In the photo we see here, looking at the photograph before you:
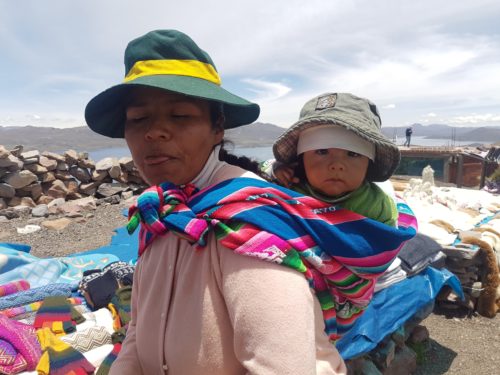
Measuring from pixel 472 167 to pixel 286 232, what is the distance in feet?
59.7

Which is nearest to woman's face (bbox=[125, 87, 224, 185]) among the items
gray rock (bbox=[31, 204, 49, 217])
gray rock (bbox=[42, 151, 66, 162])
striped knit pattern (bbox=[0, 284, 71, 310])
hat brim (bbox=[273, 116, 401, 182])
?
hat brim (bbox=[273, 116, 401, 182])

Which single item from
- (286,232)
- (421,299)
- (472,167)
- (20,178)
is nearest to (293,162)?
(286,232)

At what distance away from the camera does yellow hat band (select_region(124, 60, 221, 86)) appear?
3.26 ft

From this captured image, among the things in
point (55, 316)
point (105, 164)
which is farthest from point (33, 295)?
point (105, 164)

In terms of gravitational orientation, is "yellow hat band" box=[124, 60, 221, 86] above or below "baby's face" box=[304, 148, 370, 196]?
above

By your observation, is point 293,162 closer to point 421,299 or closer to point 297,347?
point 297,347

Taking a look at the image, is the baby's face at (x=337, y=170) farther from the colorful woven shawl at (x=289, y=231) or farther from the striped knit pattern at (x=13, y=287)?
the striped knit pattern at (x=13, y=287)

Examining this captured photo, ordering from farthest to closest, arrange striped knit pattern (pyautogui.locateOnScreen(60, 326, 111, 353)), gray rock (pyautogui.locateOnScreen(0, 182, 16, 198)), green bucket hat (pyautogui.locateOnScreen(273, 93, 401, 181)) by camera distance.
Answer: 1. gray rock (pyautogui.locateOnScreen(0, 182, 16, 198))
2. striped knit pattern (pyautogui.locateOnScreen(60, 326, 111, 353))
3. green bucket hat (pyautogui.locateOnScreen(273, 93, 401, 181))

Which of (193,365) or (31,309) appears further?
(31,309)

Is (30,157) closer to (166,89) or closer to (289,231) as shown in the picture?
(166,89)

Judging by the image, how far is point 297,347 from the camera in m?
0.72

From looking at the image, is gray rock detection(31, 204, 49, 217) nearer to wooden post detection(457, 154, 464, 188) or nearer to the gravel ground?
the gravel ground

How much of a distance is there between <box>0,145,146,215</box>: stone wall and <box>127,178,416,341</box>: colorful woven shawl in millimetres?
9589

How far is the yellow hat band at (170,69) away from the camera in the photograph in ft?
3.26
